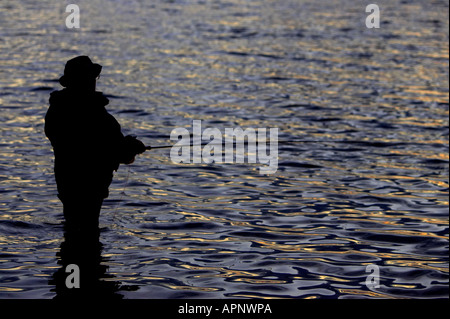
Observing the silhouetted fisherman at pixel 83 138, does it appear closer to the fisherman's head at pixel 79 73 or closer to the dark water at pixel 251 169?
the fisherman's head at pixel 79 73

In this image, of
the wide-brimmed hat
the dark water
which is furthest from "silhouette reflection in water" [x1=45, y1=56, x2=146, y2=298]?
the dark water

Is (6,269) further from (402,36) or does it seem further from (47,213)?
(402,36)

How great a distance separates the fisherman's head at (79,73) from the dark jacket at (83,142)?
0.09 m

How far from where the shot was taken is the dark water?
856cm

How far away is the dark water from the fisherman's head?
1.84 meters

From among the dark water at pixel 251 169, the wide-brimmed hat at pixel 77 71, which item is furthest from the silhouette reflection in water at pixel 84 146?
the dark water at pixel 251 169

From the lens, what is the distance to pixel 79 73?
26.6 feet

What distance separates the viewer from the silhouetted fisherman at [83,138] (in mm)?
8102

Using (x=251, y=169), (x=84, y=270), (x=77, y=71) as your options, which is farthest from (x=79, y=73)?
(x=251, y=169)

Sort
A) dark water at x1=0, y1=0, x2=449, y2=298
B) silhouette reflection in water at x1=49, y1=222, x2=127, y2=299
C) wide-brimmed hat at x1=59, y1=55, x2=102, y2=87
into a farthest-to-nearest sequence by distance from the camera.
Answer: dark water at x1=0, y1=0, x2=449, y2=298, wide-brimmed hat at x1=59, y1=55, x2=102, y2=87, silhouette reflection in water at x1=49, y1=222, x2=127, y2=299

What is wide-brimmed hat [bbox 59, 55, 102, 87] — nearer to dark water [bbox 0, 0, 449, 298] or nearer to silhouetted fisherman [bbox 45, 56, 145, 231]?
silhouetted fisherman [bbox 45, 56, 145, 231]

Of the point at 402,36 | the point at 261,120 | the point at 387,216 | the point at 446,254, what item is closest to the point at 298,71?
the point at 261,120

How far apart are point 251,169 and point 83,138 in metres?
5.08

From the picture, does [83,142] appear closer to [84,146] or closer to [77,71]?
[84,146]
